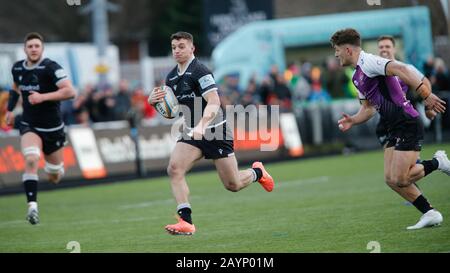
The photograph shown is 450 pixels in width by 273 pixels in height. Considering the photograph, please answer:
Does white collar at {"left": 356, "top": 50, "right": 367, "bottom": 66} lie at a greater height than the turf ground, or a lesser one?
greater

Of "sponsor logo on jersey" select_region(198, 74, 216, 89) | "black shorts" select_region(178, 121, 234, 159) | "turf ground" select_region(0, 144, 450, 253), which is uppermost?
"sponsor logo on jersey" select_region(198, 74, 216, 89)

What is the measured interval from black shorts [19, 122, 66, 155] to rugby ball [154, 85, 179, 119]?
11.9 feet

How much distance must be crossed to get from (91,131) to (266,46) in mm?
11086

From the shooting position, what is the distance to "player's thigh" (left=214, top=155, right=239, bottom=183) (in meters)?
11.7

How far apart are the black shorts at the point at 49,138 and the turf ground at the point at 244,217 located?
1.15 m

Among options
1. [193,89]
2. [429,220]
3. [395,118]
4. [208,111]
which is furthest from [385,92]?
[193,89]

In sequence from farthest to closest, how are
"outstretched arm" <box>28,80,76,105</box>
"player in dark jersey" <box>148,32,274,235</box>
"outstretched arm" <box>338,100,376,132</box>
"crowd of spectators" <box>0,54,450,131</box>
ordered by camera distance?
"crowd of spectators" <box>0,54,450,131</box>, "outstretched arm" <box>28,80,76,105</box>, "outstretched arm" <box>338,100,376,132</box>, "player in dark jersey" <box>148,32,274,235</box>

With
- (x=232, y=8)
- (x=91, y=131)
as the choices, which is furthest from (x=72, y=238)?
(x=232, y=8)

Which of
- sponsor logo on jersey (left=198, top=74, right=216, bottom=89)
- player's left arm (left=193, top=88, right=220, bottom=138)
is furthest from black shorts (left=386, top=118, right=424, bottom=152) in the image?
sponsor logo on jersey (left=198, top=74, right=216, bottom=89)

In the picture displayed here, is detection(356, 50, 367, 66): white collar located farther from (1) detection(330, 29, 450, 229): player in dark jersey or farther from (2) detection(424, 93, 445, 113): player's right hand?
(2) detection(424, 93, 445, 113): player's right hand

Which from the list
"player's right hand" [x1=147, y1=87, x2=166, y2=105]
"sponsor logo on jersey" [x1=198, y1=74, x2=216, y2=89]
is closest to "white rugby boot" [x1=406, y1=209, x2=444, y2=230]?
"sponsor logo on jersey" [x1=198, y1=74, x2=216, y2=89]

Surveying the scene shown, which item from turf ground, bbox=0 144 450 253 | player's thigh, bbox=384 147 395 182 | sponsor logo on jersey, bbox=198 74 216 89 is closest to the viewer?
Result: turf ground, bbox=0 144 450 253

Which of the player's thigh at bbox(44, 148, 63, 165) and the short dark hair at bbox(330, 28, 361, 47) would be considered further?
the player's thigh at bbox(44, 148, 63, 165)

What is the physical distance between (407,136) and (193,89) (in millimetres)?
2668
